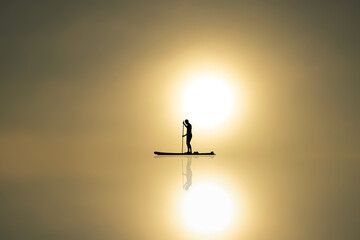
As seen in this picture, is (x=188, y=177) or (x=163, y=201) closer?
(x=163, y=201)

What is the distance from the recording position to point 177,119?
2953 cm

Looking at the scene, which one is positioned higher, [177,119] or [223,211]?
[177,119]

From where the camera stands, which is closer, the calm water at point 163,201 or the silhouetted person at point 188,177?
the calm water at point 163,201

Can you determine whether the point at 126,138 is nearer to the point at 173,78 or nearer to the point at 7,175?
the point at 173,78

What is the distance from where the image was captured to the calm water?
7746mm

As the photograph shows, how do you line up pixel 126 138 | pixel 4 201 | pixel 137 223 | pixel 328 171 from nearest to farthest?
1. pixel 137 223
2. pixel 4 201
3. pixel 328 171
4. pixel 126 138

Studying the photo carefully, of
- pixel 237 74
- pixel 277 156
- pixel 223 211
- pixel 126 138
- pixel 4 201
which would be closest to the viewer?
pixel 223 211

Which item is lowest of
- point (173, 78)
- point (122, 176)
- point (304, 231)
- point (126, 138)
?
point (304, 231)

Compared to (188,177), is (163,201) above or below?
below

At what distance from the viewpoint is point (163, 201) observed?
398 inches

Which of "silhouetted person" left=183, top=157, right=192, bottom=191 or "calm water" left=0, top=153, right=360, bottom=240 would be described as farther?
"silhouetted person" left=183, top=157, right=192, bottom=191

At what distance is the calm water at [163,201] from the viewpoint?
7.75m

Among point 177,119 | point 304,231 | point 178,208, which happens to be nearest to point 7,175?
point 178,208

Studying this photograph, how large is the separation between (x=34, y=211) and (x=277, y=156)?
12357 millimetres
